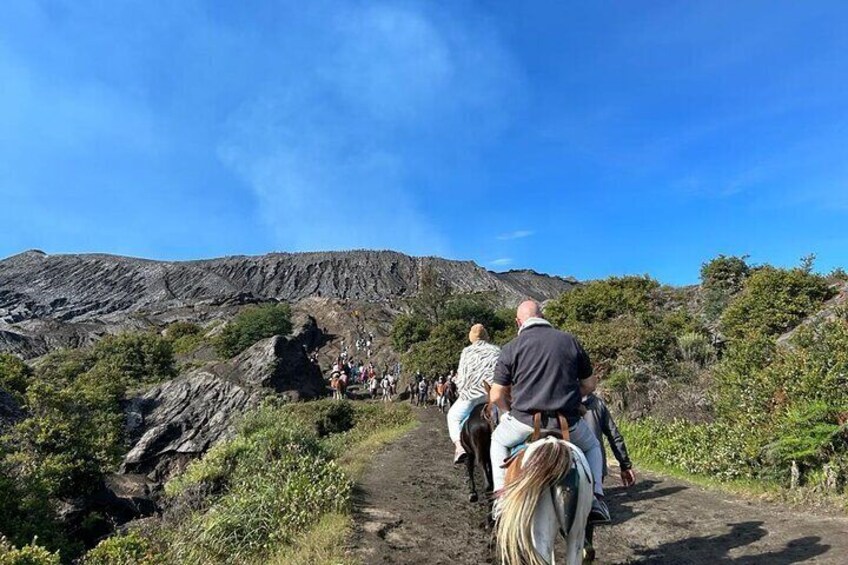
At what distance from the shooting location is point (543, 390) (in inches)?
150

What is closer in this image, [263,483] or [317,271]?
[263,483]

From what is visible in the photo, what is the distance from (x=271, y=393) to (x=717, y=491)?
1949 centimetres

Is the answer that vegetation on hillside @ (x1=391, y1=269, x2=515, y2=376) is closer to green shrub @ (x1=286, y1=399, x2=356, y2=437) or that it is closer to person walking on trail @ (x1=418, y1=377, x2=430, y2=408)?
person walking on trail @ (x1=418, y1=377, x2=430, y2=408)

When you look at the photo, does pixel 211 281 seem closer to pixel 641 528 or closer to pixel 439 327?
pixel 439 327

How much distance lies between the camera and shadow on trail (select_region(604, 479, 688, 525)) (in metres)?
6.97

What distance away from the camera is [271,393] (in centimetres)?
2402

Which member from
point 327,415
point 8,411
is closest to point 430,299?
point 327,415

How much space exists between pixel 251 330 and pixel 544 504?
53.1m

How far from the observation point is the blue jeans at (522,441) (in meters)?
3.88

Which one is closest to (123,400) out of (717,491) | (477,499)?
(477,499)

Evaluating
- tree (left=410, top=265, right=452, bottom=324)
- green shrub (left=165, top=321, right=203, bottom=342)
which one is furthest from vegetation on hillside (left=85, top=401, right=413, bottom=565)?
green shrub (left=165, top=321, right=203, bottom=342)

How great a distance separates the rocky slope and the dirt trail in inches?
3091

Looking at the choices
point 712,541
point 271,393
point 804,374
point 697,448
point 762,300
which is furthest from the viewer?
point 271,393

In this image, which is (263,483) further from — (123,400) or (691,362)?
(123,400)
